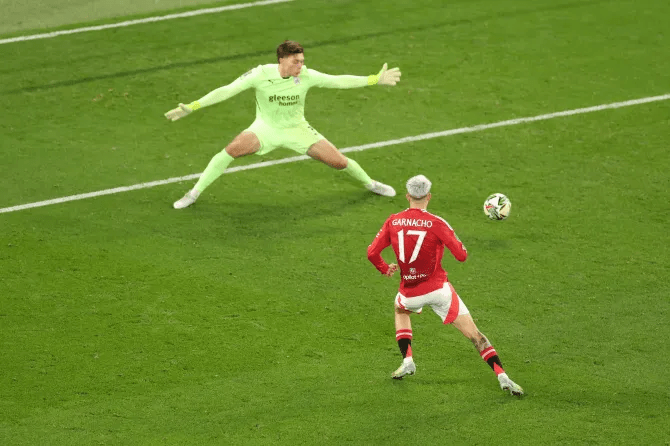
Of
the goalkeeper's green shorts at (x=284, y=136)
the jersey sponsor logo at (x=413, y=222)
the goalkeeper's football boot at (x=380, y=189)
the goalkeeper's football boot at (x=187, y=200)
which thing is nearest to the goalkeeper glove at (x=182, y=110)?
the goalkeeper's green shorts at (x=284, y=136)

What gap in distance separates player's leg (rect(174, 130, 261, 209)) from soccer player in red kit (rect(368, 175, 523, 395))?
13.3 ft

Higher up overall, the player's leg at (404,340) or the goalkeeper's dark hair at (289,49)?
the goalkeeper's dark hair at (289,49)

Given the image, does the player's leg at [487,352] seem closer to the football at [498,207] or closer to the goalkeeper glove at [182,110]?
the football at [498,207]

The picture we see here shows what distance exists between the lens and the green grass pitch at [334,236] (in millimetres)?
10016

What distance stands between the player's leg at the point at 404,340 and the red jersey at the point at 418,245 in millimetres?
345

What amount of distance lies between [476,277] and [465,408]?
255 centimetres

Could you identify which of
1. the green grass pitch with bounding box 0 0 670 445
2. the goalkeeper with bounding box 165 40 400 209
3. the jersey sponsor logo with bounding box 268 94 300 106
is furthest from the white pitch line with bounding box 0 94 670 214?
the jersey sponsor logo with bounding box 268 94 300 106

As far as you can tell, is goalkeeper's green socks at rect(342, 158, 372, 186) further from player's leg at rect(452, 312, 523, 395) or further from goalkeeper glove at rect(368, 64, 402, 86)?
player's leg at rect(452, 312, 523, 395)

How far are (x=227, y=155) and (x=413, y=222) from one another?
4423 mm

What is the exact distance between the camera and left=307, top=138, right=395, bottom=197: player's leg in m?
13.8

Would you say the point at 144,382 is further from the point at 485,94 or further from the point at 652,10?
the point at 652,10

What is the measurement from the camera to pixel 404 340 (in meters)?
10.3

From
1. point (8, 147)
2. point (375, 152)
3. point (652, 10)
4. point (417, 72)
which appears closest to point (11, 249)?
point (8, 147)

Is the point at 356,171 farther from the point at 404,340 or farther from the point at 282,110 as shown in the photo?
the point at 404,340
